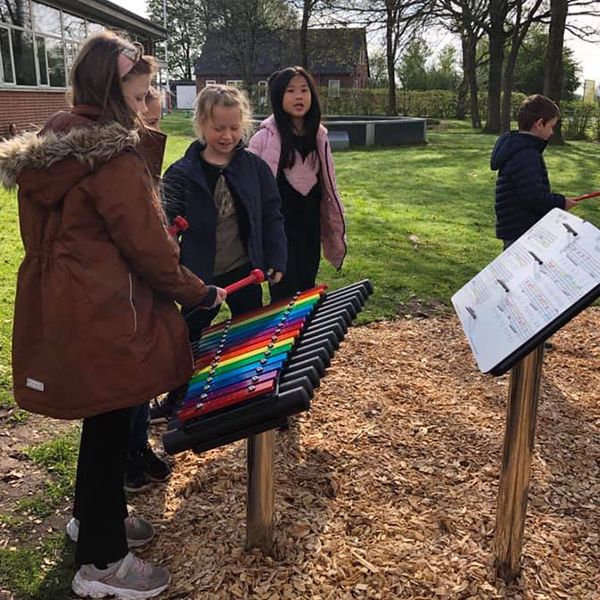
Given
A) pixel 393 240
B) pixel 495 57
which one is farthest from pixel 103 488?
pixel 495 57

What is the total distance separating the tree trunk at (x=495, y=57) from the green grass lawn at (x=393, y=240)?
9.13 m

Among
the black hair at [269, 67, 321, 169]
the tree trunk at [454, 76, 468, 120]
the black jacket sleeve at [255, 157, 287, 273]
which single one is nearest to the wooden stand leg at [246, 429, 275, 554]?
the black jacket sleeve at [255, 157, 287, 273]

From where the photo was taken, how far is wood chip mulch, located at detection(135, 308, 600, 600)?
258 centimetres

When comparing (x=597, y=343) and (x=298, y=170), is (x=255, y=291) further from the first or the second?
(x=597, y=343)

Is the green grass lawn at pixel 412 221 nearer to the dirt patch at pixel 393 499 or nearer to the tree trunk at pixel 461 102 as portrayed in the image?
the dirt patch at pixel 393 499

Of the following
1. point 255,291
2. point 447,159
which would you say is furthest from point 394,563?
point 447,159

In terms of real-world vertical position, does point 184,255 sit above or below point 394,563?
above

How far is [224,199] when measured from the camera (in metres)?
3.38

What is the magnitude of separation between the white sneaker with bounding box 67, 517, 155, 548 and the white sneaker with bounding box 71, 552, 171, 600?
0.82 feet

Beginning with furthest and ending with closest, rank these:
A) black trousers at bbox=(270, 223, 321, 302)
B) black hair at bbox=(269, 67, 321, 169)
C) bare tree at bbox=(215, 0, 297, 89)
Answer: bare tree at bbox=(215, 0, 297, 89) < black trousers at bbox=(270, 223, 321, 302) < black hair at bbox=(269, 67, 321, 169)

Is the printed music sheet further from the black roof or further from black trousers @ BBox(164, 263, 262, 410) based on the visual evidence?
the black roof

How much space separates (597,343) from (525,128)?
5.54ft

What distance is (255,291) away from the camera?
370 cm

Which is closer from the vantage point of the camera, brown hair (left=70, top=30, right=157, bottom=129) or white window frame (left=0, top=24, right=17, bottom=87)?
brown hair (left=70, top=30, right=157, bottom=129)
